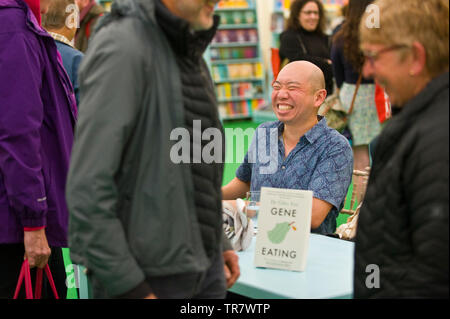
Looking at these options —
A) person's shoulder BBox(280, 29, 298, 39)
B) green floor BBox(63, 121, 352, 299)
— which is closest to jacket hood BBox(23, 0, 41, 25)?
green floor BBox(63, 121, 352, 299)

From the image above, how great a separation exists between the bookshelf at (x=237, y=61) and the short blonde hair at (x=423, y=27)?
36.0 feet

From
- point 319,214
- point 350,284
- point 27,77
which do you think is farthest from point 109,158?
point 319,214

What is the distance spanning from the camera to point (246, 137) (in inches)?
398

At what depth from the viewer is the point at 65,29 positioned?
2895mm

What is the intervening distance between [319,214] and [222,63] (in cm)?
993

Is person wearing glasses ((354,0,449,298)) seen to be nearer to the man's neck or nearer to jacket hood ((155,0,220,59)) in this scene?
jacket hood ((155,0,220,59))

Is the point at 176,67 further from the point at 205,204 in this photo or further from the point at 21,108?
the point at 21,108

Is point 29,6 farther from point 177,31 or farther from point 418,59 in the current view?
point 418,59

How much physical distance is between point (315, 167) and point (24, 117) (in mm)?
1495

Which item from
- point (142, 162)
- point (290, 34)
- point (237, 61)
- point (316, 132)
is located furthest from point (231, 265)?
point (237, 61)

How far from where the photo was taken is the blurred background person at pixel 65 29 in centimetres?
284

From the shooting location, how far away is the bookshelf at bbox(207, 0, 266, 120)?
12.4 meters

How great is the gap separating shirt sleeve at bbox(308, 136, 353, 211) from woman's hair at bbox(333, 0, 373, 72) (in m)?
1.82

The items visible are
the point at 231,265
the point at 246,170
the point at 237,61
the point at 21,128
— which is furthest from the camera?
the point at 237,61
